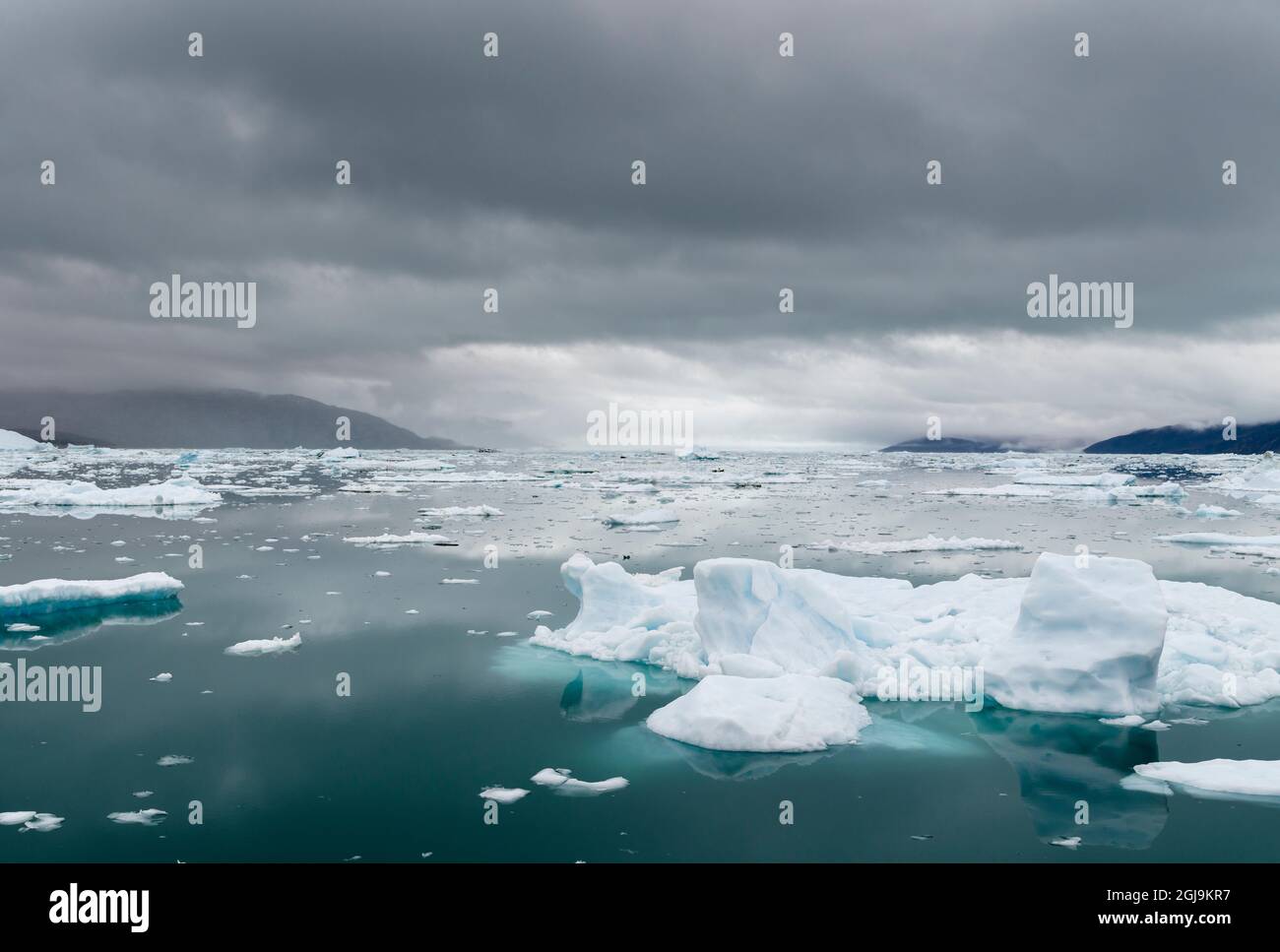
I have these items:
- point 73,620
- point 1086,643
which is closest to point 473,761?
point 1086,643

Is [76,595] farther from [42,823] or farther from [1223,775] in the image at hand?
[1223,775]

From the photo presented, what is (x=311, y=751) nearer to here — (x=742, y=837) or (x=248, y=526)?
(x=742, y=837)

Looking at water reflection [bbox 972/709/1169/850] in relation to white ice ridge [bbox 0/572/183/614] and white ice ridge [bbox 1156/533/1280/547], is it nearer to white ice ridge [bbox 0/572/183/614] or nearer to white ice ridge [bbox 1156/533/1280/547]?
white ice ridge [bbox 0/572/183/614]

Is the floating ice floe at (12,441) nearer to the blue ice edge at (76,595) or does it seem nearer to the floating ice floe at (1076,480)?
the blue ice edge at (76,595)

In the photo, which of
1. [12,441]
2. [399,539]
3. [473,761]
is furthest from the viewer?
[12,441]

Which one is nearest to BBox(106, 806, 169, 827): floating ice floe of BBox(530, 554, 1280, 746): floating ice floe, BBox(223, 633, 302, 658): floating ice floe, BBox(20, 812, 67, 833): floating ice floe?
BBox(20, 812, 67, 833): floating ice floe

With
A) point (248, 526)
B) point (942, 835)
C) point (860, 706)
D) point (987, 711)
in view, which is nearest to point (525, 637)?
point (860, 706)
